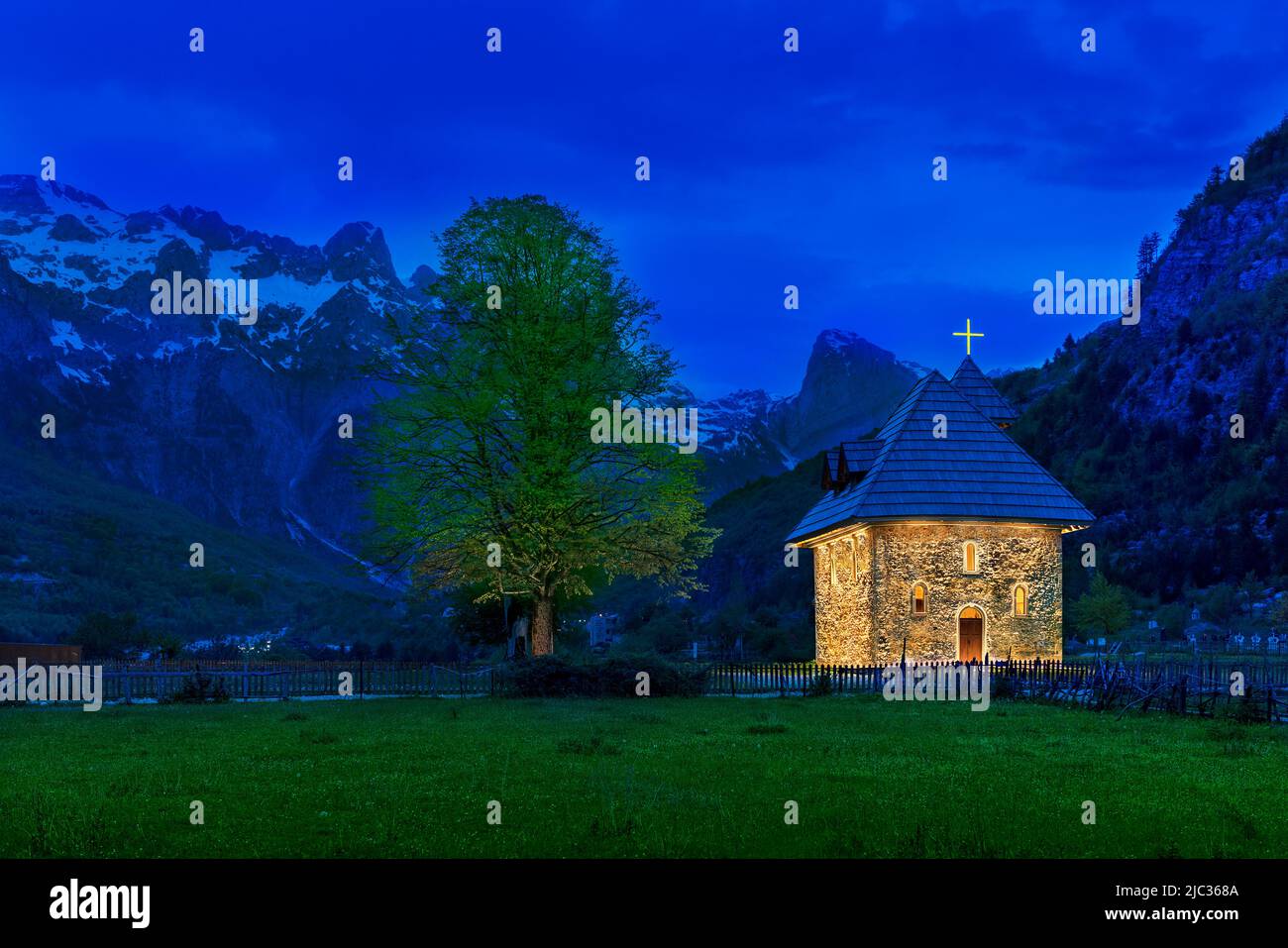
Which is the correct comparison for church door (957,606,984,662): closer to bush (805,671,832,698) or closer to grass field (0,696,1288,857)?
bush (805,671,832,698)

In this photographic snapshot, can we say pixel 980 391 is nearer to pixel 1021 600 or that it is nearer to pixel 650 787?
pixel 1021 600

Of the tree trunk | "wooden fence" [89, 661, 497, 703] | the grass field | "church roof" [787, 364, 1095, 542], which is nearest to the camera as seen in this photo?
the grass field

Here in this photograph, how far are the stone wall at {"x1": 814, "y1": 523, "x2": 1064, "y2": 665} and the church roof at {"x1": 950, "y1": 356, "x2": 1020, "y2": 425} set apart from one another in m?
7.78

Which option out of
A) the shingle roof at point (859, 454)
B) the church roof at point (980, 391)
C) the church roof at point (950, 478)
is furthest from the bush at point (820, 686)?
the church roof at point (980, 391)

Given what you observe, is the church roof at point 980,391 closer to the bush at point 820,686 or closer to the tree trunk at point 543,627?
the bush at point 820,686

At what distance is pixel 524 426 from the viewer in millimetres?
36719

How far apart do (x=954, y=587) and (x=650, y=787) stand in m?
28.3

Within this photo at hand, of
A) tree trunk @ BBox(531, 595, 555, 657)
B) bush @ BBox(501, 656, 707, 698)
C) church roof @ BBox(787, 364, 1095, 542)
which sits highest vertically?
church roof @ BBox(787, 364, 1095, 542)

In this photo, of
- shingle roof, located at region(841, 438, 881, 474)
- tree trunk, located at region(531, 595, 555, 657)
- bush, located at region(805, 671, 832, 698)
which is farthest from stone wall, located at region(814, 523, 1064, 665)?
tree trunk, located at region(531, 595, 555, 657)

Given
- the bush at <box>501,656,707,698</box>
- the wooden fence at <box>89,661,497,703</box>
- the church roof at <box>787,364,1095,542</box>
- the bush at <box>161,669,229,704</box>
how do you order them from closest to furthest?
the bush at <box>501,656,707,698</box>, the bush at <box>161,669,229,704</box>, the wooden fence at <box>89,661,497,703</box>, the church roof at <box>787,364,1095,542</box>

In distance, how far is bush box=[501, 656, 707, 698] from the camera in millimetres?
33750

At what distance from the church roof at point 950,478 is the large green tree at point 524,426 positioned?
23.4 ft

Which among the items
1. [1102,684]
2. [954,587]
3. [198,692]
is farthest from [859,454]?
[198,692]
